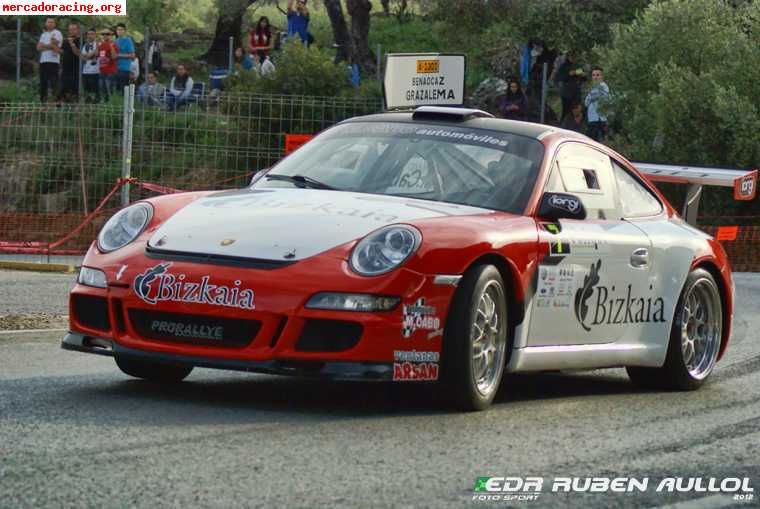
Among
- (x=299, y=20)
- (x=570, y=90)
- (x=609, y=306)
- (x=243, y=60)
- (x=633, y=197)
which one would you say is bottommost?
(x=609, y=306)

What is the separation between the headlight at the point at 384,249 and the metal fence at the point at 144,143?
15.2m

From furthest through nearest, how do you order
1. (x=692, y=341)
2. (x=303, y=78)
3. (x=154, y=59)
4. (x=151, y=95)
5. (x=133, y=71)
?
(x=154, y=59), (x=133, y=71), (x=303, y=78), (x=151, y=95), (x=692, y=341)

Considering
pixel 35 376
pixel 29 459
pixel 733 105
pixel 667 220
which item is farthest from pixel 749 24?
pixel 29 459

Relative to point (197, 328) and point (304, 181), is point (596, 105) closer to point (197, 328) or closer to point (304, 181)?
point (304, 181)

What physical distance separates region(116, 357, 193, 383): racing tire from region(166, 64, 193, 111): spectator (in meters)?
14.9

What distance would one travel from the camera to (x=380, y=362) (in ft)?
21.9

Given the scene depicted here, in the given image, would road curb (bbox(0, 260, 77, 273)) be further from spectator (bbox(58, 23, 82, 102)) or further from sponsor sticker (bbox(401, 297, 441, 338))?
sponsor sticker (bbox(401, 297, 441, 338))

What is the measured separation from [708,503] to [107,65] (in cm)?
2083

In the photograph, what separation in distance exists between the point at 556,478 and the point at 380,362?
1.40 meters

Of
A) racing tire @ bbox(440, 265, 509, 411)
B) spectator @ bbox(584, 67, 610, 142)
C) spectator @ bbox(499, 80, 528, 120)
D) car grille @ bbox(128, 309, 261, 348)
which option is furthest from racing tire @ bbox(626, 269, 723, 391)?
spectator @ bbox(584, 67, 610, 142)

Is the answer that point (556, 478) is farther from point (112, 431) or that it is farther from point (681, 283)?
point (681, 283)

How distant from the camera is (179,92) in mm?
23984

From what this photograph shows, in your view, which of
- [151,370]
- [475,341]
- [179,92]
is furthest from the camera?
[179,92]

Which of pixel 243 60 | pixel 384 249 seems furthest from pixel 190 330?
pixel 243 60
